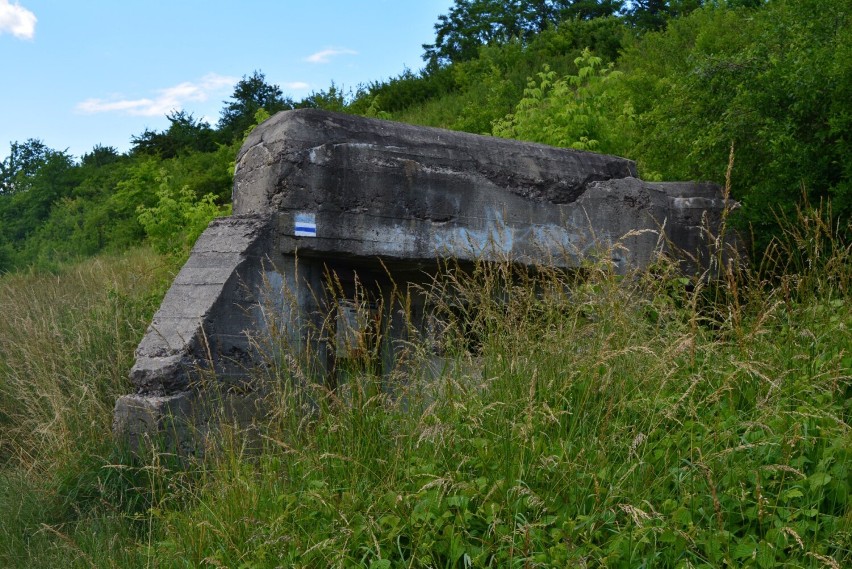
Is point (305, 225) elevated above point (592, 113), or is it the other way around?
point (592, 113)

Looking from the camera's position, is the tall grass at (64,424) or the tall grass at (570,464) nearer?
the tall grass at (570,464)

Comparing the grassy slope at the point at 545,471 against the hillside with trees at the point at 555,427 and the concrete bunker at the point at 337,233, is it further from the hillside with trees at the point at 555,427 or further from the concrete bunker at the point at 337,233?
the concrete bunker at the point at 337,233

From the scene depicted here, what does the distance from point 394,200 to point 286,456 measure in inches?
93.8

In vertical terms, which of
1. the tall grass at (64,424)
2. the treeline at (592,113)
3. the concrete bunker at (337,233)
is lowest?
the tall grass at (64,424)

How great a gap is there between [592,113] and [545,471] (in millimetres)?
6729

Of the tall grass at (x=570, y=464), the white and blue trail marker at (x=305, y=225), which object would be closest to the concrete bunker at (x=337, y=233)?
the white and blue trail marker at (x=305, y=225)

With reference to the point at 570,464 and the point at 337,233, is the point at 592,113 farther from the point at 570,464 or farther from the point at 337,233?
the point at 570,464

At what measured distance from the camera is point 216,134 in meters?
21.4

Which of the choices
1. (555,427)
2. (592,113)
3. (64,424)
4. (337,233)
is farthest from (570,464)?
(592,113)

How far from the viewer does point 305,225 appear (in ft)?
18.4

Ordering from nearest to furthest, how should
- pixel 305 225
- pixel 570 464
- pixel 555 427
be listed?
1. pixel 570 464
2. pixel 555 427
3. pixel 305 225

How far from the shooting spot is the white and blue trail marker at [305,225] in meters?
5.59

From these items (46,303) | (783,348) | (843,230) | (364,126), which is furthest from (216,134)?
(783,348)

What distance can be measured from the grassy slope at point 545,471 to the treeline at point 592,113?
1.55m
